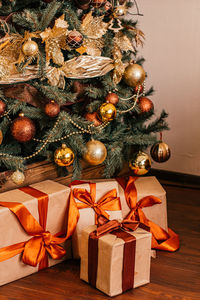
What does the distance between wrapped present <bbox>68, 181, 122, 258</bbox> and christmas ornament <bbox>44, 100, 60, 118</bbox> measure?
10.0 inches

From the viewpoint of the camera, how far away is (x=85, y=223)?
4.33 feet

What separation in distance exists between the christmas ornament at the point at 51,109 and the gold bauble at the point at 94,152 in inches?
7.6

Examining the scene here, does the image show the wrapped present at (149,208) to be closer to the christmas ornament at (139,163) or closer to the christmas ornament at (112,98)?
the christmas ornament at (139,163)

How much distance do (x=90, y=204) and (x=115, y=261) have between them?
0.26 metres

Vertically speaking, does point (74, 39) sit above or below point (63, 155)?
above

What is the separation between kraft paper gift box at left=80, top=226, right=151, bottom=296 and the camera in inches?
44.3

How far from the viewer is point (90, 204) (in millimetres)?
1337

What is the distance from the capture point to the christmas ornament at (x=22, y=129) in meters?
1.30

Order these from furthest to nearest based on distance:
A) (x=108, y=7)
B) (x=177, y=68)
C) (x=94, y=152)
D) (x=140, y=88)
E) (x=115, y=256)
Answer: (x=177, y=68) → (x=140, y=88) → (x=108, y=7) → (x=94, y=152) → (x=115, y=256)

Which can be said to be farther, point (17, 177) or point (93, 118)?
point (93, 118)

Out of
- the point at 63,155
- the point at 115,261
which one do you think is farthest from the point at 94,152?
the point at 115,261

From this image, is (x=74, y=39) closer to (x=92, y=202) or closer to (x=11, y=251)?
(x=92, y=202)

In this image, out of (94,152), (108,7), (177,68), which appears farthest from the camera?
(177,68)

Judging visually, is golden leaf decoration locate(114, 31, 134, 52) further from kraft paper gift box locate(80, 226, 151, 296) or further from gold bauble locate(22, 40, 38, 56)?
kraft paper gift box locate(80, 226, 151, 296)
